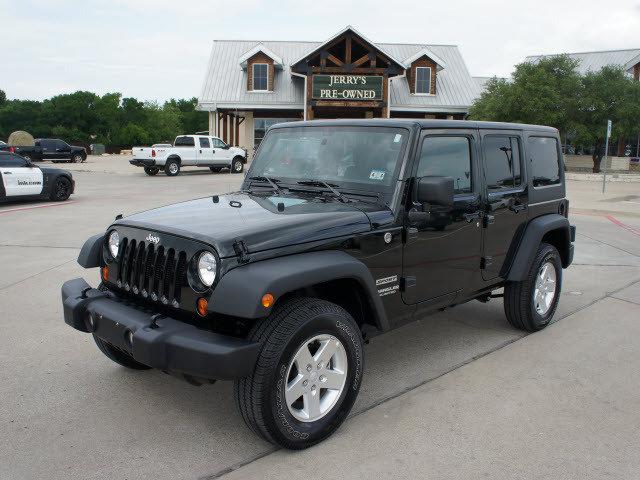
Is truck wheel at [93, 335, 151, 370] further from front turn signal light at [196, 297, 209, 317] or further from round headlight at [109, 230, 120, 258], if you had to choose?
front turn signal light at [196, 297, 209, 317]

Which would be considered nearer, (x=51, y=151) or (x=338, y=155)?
(x=338, y=155)

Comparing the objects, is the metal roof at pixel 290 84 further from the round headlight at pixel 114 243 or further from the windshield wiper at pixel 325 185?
the round headlight at pixel 114 243

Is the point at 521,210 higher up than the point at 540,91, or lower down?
lower down

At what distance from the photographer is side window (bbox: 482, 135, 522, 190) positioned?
4.94 meters

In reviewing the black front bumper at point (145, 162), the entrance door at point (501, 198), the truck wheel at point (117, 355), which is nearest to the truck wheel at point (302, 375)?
the truck wheel at point (117, 355)

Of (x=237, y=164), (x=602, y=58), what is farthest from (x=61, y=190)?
(x=602, y=58)

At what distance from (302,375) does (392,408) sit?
2.90 ft

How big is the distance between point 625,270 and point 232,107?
93.5 feet

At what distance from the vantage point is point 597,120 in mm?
32156

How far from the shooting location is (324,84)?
32938 mm

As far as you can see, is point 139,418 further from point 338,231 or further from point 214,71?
point 214,71

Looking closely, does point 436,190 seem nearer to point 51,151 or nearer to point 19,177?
point 19,177

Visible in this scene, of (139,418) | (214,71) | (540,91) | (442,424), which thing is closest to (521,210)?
(442,424)

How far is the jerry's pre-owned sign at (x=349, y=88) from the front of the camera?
3297cm
